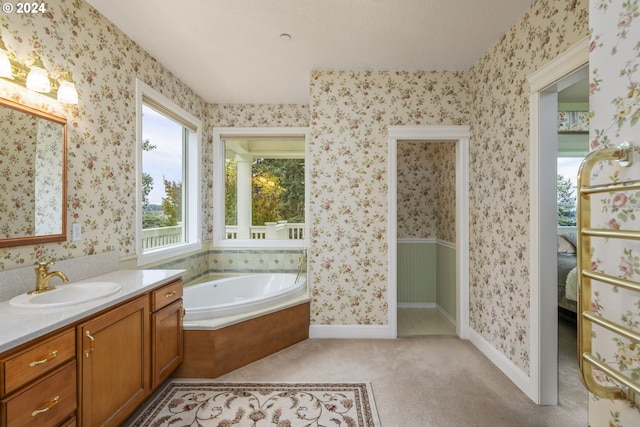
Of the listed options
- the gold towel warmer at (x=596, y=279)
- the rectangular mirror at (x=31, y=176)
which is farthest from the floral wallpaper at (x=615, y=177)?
the rectangular mirror at (x=31, y=176)

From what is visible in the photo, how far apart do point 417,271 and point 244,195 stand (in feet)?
8.34

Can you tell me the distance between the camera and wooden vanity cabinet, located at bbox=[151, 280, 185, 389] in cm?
197

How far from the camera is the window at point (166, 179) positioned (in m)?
2.76

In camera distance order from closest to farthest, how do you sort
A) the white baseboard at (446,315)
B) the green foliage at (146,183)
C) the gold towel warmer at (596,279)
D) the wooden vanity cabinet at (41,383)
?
the gold towel warmer at (596,279) → the wooden vanity cabinet at (41,383) → the green foliage at (146,183) → the white baseboard at (446,315)

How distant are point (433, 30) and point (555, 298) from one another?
2.13m

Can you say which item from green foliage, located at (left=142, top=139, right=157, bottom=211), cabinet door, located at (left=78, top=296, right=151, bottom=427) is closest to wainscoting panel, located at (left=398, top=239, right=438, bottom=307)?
green foliage, located at (left=142, top=139, right=157, bottom=211)

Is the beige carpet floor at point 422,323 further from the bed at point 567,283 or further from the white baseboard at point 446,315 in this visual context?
the bed at point 567,283

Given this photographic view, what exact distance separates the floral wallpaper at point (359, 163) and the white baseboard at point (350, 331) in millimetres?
48

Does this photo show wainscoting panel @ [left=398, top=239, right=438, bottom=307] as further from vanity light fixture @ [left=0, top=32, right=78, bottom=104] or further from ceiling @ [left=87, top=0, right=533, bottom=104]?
vanity light fixture @ [left=0, top=32, right=78, bottom=104]

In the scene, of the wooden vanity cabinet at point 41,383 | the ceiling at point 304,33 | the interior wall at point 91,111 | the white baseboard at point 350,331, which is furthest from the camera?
the white baseboard at point 350,331

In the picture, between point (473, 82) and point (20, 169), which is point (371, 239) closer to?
point (473, 82)

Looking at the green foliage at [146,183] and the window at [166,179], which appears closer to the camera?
the window at [166,179]

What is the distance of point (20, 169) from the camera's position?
5.39ft

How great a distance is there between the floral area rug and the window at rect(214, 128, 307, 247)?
82.0 inches
